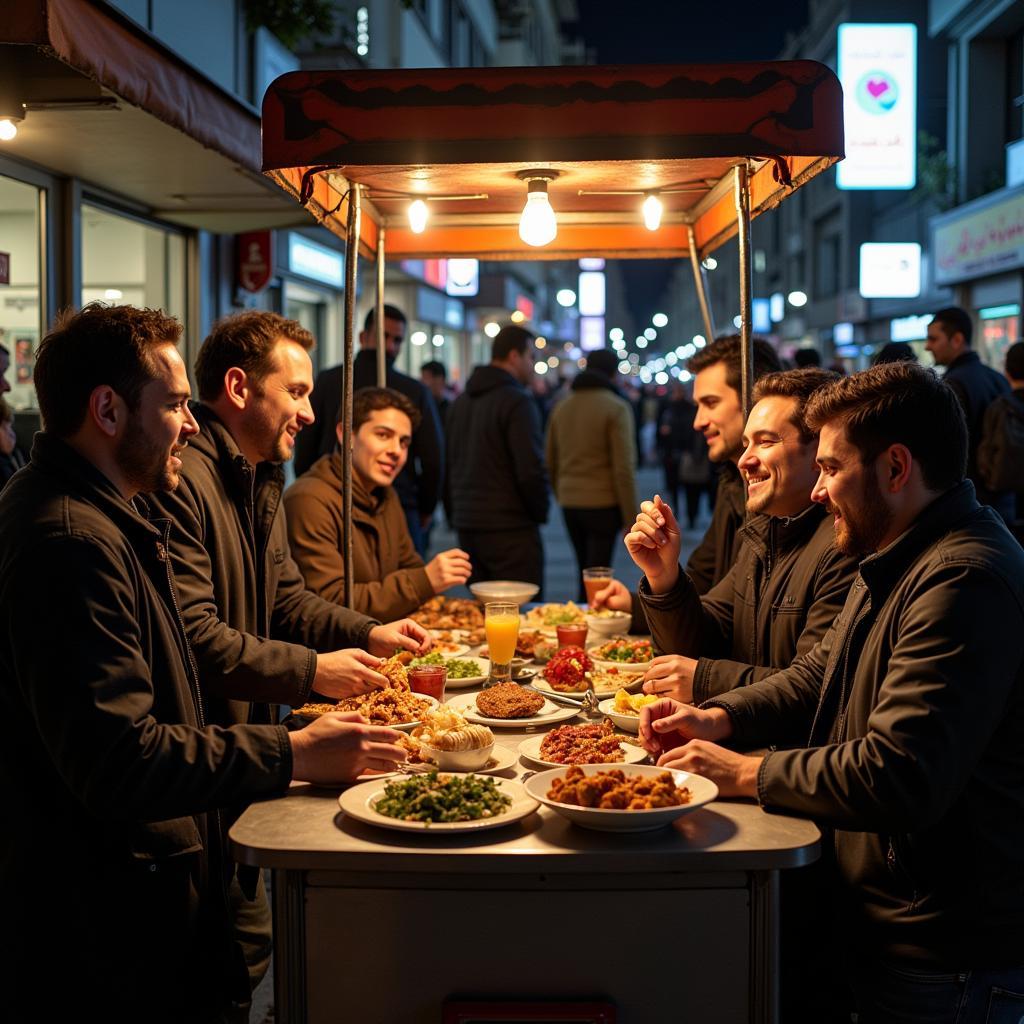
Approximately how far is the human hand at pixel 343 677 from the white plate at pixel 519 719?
0.32m

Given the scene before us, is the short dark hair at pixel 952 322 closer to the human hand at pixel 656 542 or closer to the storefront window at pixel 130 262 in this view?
the human hand at pixel 656 542

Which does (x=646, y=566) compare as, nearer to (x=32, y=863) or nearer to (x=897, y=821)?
(x=897, y=821)

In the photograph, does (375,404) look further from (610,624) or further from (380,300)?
(610,624)

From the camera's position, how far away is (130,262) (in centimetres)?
977

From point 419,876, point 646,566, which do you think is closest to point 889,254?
point 646,566

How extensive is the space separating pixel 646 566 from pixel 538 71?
171 cm

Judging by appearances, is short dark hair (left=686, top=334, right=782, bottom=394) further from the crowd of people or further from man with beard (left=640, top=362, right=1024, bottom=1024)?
man with beard (left=640, top=362, right=1024, bottom=1024)

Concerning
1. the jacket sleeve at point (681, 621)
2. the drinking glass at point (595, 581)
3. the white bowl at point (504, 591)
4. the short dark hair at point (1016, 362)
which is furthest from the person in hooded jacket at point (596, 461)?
the jacket sleeve at point (681, 621)

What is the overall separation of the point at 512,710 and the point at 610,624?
5.10ft

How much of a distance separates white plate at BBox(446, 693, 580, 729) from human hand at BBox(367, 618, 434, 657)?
376 millimetres

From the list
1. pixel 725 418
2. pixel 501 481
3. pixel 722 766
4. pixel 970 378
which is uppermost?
pixel 970 378

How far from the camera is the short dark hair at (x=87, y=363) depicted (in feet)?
9.02

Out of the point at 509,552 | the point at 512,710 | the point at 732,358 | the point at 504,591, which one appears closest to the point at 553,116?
the point at 732,358

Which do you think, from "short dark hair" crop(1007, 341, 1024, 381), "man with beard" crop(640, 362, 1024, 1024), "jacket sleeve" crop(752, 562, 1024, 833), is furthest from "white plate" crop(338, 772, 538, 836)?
"short dark hair" crop(1007, 341, 1024, 381)
